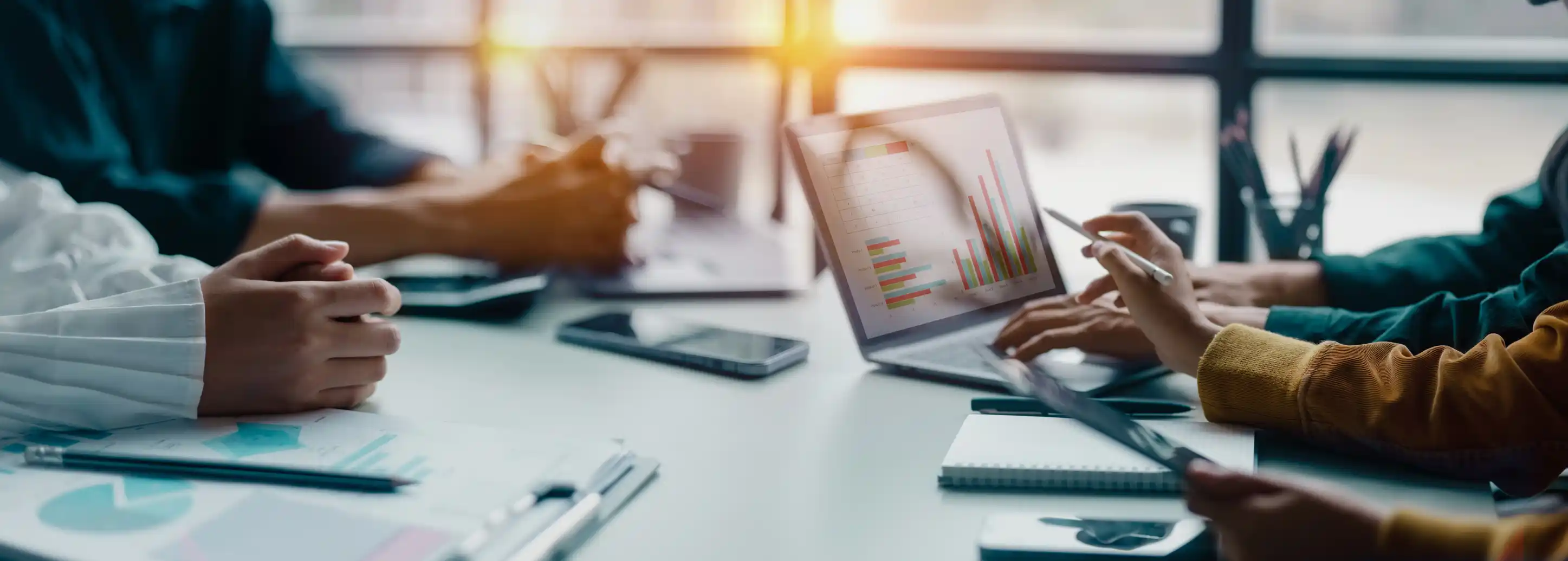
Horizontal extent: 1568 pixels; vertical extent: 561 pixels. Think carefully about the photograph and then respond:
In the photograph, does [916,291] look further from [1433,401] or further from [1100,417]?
[1433,401]

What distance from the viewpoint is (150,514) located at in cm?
64

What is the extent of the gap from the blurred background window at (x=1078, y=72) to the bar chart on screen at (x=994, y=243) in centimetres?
42

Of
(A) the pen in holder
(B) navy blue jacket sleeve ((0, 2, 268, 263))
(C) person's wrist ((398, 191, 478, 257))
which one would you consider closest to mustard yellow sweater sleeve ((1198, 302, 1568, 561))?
(A) the pen in holder

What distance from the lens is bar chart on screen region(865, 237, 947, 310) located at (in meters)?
1.02

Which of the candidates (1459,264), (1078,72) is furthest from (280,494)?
(1078,72)

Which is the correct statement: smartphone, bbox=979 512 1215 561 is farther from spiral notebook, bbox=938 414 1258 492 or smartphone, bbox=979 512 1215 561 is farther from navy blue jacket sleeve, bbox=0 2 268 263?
navy blue jacket sleeve, bbox=0 2 268 263

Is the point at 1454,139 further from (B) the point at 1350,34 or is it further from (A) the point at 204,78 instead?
(A) the point at 204,78

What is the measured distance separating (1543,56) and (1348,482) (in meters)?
1.31

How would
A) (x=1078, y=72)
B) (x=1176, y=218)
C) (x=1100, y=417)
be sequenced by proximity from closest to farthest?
(x=1100, y=417), (x=1176, y=218), (x=1078, y=72)

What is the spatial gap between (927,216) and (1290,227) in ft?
1.52

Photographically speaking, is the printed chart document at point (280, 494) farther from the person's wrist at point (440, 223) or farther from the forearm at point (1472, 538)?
the person's wrist at point (440, 223)

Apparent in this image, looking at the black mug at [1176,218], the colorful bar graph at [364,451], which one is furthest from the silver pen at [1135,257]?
the colorful bar graph at [364,451]

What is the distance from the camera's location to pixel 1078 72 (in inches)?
76.3

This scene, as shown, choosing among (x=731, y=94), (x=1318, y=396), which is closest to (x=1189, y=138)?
(x=731, y=94)
